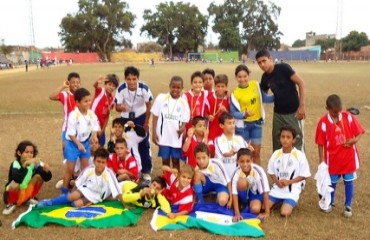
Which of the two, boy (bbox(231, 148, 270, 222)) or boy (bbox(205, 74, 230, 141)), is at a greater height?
boy (bbox(205, 74, 230, 141))

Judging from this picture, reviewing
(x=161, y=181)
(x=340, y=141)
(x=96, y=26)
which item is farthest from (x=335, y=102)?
(x=96, y=26)

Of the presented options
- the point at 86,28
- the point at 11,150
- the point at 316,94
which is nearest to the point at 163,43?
the point at 86,28

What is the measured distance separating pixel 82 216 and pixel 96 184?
53 cm

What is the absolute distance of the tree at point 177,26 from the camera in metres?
83.9

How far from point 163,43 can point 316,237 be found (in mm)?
85491

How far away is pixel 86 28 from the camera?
80312 millimetres

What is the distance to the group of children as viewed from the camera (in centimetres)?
504

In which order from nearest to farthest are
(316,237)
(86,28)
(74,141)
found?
(316,237)
(74,141)
(86,28)

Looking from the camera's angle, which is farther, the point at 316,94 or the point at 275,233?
the point at 316,94

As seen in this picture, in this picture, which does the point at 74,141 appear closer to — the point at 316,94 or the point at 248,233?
the point at 248,233

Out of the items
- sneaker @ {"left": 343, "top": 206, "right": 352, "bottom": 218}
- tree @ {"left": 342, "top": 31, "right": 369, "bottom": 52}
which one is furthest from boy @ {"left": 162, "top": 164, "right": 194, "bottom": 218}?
tree @ {"left": 342, "top": 31, "right": 369, "bottom": 52}

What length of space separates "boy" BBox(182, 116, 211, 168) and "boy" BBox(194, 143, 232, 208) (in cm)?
35

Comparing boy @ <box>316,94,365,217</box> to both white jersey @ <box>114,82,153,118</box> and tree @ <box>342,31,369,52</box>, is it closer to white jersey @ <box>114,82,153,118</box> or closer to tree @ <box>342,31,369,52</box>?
white jersey @ <box>114,82,153,118</box>

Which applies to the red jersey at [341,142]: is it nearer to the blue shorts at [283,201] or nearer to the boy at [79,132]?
the blue shorts at [283,201]
